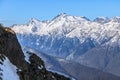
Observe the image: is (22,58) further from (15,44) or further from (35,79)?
(35,79)

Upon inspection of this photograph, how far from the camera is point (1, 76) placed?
4147 centimetres

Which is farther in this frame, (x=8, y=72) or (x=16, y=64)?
(x=16, y=64)

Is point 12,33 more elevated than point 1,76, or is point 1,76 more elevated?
point 12,33

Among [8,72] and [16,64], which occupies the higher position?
[16,64]

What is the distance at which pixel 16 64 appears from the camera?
54156 mm

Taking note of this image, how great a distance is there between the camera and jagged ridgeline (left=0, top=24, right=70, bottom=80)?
4617cm

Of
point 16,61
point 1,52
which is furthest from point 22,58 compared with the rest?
point 1,52

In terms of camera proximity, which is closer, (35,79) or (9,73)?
(9,73)

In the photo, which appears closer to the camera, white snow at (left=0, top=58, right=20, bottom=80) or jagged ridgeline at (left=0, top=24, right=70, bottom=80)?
white snow at (left=0, top=58, right=20, bottom=80)

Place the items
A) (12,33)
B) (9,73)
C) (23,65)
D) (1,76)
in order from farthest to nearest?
(12,33), (23,65), (9,73), (1,76)

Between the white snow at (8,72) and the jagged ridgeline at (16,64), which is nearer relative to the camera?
the white snow at (8,72)

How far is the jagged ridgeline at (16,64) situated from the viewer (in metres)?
46.2

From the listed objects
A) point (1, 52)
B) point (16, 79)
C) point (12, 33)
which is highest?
point (12, 33)

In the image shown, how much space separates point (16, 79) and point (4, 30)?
13.0m
